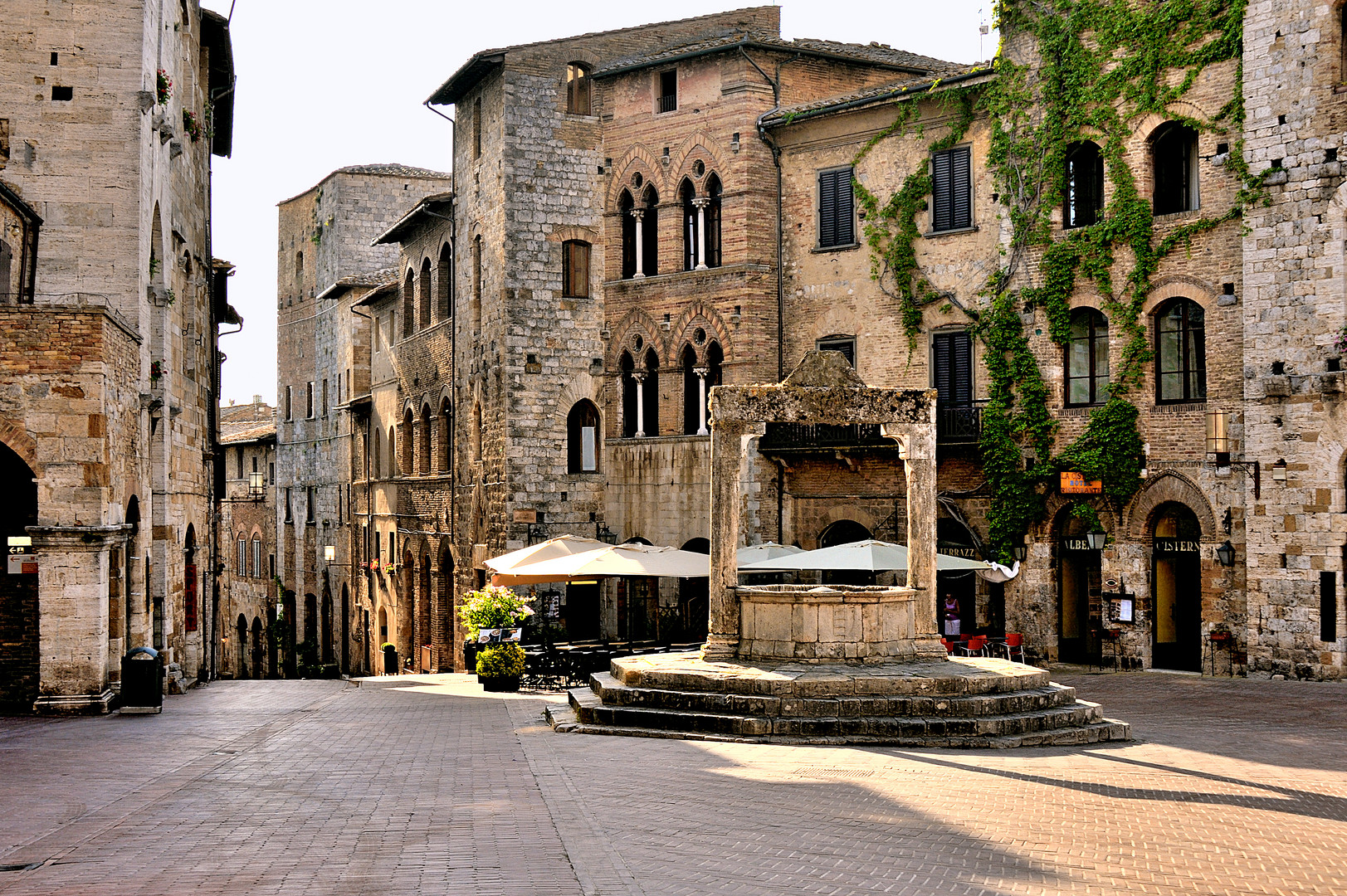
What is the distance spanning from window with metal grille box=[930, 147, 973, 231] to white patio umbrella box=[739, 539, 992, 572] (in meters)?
7.47

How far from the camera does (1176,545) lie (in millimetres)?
24188

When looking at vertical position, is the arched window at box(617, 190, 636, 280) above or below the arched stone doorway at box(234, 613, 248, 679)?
above

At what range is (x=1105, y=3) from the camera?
82.0 ft

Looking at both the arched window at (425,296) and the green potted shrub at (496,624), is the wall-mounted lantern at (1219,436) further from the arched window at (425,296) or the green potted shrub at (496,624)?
the arched window at (425,296)

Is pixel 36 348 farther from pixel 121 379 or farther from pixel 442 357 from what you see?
pixel 442 357

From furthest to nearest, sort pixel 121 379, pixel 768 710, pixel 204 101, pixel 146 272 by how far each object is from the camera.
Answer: pixel 204 101 < pixel 146 272 < pixel 121 379 < pixel 768 710

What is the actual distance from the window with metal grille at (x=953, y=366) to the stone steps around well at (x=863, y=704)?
11536 mm

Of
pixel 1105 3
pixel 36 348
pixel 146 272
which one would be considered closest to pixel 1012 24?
pixel 1105 3

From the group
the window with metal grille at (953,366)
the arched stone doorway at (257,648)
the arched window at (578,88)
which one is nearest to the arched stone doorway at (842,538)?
the window with metal grille at (953,366)

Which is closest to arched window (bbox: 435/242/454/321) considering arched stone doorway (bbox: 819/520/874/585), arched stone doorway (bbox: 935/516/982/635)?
arched stone doorway (bbox: 819/520/874/585)

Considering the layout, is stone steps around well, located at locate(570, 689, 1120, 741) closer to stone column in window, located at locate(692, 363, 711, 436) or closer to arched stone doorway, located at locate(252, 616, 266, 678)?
stone column in window, located at locate(692, 363, 711, 436)

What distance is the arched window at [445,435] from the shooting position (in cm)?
3516

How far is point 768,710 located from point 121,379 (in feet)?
33.0

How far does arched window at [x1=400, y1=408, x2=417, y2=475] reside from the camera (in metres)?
39.0
